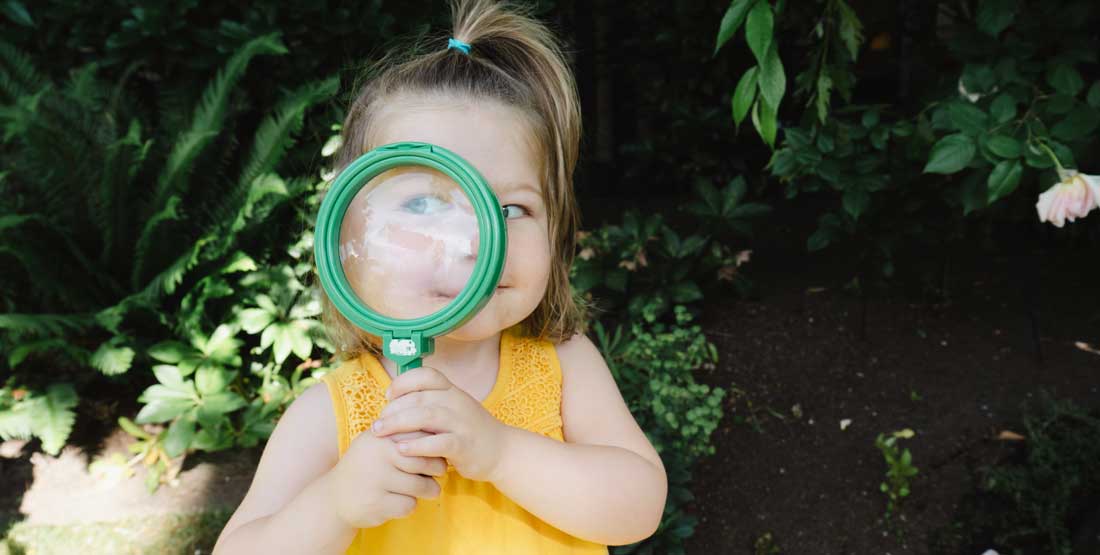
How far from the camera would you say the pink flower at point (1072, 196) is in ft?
6.63

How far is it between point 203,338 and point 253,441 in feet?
1.56

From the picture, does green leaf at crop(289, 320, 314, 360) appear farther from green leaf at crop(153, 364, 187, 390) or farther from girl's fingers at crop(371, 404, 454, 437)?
girl's fingers at crop(371, 404, 454, 437)

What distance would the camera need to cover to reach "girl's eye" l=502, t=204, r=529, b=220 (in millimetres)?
1256

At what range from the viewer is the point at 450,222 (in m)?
1.14

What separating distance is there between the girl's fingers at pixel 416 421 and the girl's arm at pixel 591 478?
18 centimetres

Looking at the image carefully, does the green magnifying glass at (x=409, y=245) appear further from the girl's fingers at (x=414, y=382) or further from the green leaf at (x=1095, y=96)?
Result: the green leaf at (x=1095, y=96)

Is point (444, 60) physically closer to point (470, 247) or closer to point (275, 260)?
point (470, 247)

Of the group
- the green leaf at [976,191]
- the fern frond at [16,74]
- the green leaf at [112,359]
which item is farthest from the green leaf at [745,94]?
the fern frond at [16,74]

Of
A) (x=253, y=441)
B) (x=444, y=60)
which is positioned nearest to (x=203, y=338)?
(x=253, y=441)

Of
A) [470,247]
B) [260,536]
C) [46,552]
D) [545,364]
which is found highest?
[470,247]

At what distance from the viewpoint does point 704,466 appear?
118 inches

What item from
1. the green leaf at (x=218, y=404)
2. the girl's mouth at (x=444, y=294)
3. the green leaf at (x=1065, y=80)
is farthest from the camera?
the green leaf at (x=218, y=404)

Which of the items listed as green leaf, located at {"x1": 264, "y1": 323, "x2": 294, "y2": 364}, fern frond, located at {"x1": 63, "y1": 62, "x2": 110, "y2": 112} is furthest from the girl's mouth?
fern frond, located at {"x1": 63, "y1": 62, "x2": 110, "y2": 112}

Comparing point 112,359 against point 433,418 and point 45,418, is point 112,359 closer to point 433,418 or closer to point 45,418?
point 45,418
